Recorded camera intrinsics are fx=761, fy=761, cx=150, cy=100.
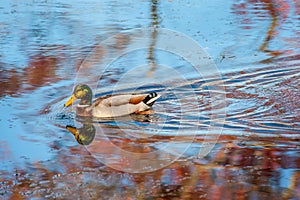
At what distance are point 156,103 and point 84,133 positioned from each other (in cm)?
141

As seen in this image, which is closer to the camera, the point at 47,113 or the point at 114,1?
the point at 47,113

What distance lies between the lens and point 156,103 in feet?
29.1

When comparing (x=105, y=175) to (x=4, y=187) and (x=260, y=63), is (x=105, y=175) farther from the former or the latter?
(x=260, y=63)

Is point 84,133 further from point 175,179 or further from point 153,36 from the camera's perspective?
point 153,36

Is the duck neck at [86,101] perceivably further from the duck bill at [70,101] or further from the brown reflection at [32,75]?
the brown reflection at [32,75]

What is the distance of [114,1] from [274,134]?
8651mm

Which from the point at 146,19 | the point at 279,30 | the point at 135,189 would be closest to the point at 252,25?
the point at 279,30

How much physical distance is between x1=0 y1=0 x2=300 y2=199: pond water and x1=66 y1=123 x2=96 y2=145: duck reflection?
6cm

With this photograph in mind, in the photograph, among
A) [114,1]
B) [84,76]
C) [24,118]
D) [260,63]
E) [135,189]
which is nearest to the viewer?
[135,189]

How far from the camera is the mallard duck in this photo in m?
8.41

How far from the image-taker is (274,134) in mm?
7426

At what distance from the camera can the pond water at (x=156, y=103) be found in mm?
6211

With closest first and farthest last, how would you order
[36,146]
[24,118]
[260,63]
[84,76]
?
[36,146]
[24,118]
[84,76]
[260,63]

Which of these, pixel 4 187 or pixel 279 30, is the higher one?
pixel 4 187
